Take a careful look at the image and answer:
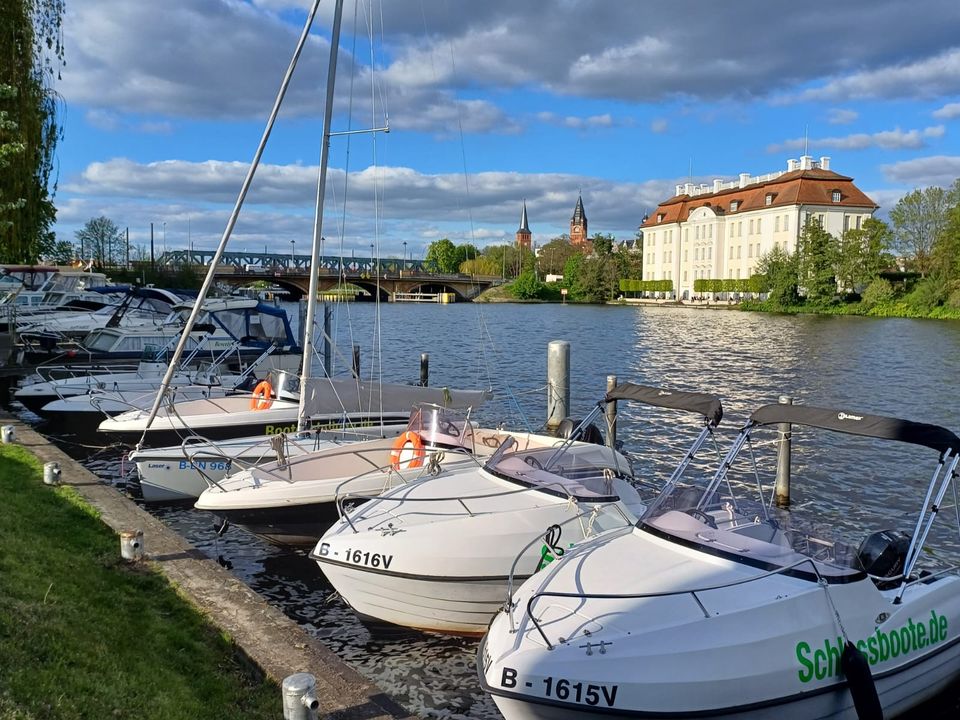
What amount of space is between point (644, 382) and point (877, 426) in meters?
22.9

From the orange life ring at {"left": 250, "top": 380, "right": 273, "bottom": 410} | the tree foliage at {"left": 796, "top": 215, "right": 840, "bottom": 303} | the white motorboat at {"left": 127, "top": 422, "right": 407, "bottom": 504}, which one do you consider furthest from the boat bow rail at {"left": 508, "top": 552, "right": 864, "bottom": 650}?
the tree foliage at {"left": 796, "top": 215, "right": 840, "bottom": 303}

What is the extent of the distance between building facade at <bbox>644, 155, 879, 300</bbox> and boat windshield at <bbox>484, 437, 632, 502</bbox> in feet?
284

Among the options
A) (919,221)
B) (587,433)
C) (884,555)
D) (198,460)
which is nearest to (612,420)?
(587,433)

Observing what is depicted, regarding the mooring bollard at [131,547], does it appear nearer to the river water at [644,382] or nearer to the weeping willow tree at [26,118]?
the river water at [644,382]

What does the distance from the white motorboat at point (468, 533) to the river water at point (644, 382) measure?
60 cm

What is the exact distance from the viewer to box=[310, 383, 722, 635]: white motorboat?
850 cm

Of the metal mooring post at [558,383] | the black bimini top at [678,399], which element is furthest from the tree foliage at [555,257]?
the black bimini top at [678,399]

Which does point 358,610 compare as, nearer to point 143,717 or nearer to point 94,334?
point 143,717

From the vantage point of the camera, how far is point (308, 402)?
1462cm

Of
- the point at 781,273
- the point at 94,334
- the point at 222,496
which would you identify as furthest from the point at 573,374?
the point at 781,273

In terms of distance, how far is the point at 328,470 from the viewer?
1190 cm

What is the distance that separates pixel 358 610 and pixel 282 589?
185cm

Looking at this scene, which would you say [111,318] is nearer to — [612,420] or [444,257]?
[612,420]

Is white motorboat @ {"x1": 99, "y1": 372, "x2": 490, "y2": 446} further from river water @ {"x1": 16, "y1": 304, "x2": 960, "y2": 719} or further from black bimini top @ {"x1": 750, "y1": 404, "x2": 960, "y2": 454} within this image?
black bimini top @ {"x1": 750, "y1": 404, "x2": 960, "y2": 454}
